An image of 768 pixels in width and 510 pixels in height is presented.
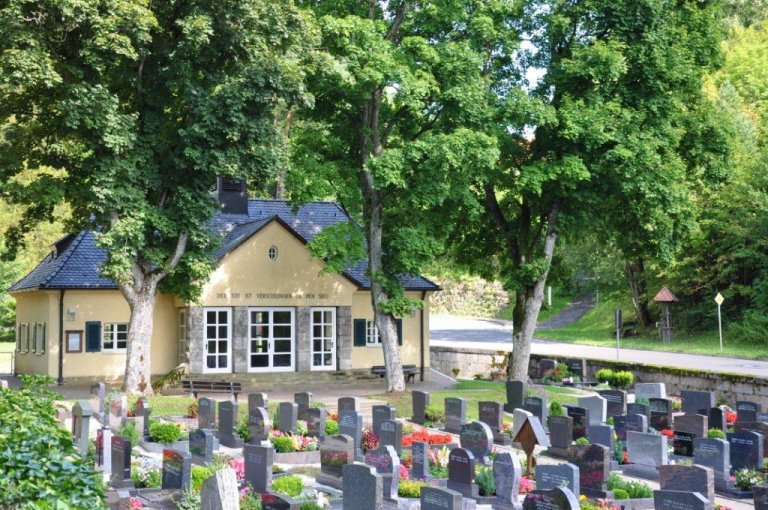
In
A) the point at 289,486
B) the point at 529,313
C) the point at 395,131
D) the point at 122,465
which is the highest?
the point at 395,131

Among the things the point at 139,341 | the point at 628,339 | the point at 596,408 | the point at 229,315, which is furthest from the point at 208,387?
the point at 628,339

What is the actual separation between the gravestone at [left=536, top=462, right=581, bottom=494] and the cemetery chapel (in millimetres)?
17382

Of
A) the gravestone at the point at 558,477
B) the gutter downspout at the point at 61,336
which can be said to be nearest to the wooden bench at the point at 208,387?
the gutter downspout at the point at 61,336

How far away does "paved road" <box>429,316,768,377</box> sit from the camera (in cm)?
3681

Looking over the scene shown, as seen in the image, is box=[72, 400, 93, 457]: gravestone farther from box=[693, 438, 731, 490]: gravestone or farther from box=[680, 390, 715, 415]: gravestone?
box=[680, 390, 715, 415]: gravestone

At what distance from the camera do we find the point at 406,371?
3597 centimetres

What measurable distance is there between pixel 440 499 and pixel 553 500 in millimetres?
1573

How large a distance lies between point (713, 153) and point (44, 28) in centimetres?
2057

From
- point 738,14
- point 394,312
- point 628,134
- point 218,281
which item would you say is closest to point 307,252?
point 218,281

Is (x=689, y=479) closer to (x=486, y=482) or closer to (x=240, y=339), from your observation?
(x=486, y=482)

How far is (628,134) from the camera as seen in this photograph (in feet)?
95.4

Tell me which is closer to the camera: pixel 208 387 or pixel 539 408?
pixel 539 408

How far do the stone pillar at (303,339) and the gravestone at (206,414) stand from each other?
36.0 ft

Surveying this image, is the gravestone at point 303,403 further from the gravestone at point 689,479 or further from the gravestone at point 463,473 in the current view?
the gravestone at point 689,479
